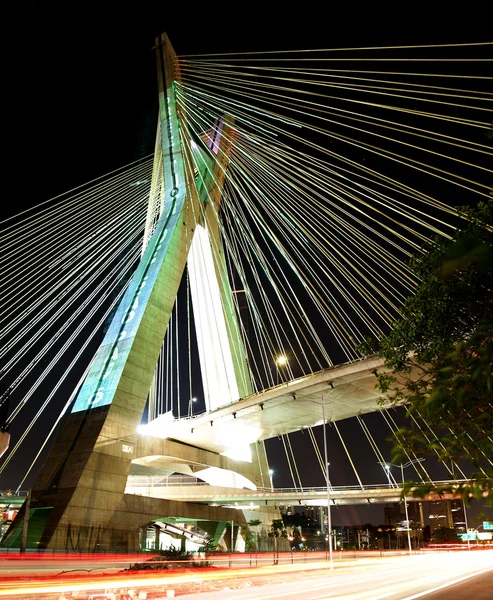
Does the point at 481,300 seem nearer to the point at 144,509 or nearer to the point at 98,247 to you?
the point at 144,509

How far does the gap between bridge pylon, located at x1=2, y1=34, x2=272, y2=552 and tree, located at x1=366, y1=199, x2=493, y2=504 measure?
1271 cm

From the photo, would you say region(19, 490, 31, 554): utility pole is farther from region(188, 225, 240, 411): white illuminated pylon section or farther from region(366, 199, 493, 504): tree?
region(366, 199, 493, 504): tree

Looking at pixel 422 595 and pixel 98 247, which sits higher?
pixel 98 247

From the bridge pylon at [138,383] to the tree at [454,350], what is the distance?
1271cm

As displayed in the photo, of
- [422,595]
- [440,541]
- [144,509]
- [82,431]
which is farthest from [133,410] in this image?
[440,541]

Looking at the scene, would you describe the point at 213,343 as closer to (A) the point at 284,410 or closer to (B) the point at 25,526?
(A) the point at 284,410

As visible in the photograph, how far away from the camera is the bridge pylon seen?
1881 centimetres

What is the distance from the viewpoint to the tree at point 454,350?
3.71 metres

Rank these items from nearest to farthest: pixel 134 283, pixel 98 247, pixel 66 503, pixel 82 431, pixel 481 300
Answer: pixel 481 300 < pixel 66 503 < pixel 82 431 < pixel 134 283 < pixel 98 247

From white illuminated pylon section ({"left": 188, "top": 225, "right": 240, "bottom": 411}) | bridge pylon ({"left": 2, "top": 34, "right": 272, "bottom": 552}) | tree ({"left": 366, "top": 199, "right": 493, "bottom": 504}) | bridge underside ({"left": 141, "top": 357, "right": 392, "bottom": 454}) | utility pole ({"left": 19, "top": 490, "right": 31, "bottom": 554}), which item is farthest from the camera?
white illuminated pylon section ({"left": 188, "top": 225, "right": 240, "bottom": 411})

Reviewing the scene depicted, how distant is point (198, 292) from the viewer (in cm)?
3042

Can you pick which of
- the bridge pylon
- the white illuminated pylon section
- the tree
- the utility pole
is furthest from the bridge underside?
the tree

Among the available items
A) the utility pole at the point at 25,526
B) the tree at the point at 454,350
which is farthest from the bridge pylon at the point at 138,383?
the tree at the point at 454,350

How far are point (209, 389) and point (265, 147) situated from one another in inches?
519
